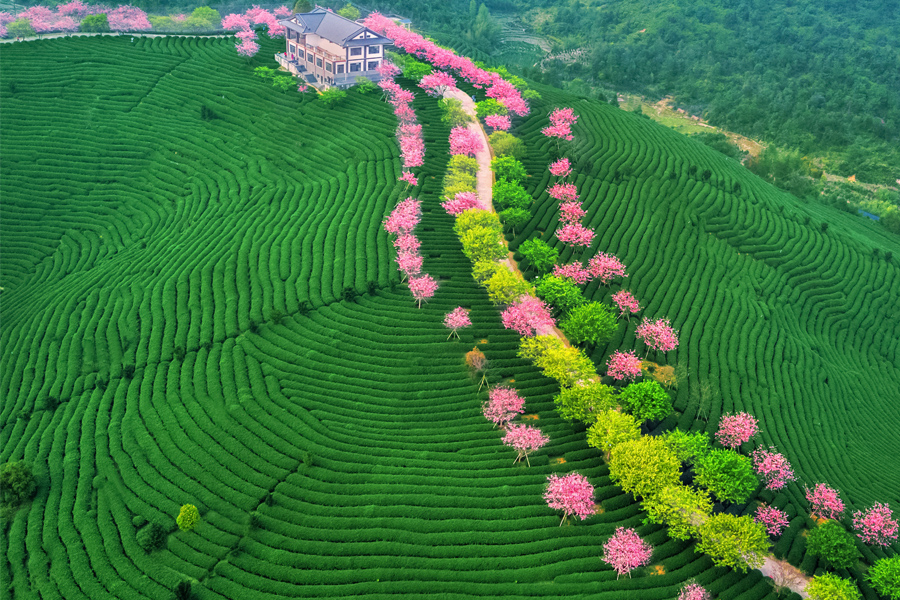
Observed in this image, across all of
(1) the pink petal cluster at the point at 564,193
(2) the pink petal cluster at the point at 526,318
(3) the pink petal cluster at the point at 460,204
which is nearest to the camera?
(2) the pink petal cluster at the point at 526,318

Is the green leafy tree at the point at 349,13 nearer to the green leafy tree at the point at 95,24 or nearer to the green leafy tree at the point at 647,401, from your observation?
the green leafy tree at the point at 95,24

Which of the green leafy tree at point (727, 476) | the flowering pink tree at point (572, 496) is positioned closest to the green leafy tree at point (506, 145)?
the green leafy tree at point (727, 476)

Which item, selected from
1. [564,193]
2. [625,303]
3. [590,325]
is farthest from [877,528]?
[564,193]

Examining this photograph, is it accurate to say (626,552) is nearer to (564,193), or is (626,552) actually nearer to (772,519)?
(772,519)

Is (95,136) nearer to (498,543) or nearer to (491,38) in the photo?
(498,543)

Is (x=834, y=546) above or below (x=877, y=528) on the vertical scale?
above

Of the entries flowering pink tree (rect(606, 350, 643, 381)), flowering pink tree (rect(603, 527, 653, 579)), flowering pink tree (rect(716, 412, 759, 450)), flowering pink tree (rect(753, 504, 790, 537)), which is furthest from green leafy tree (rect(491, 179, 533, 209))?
flowering pink tree (rect(603, 527, 653, 579))
